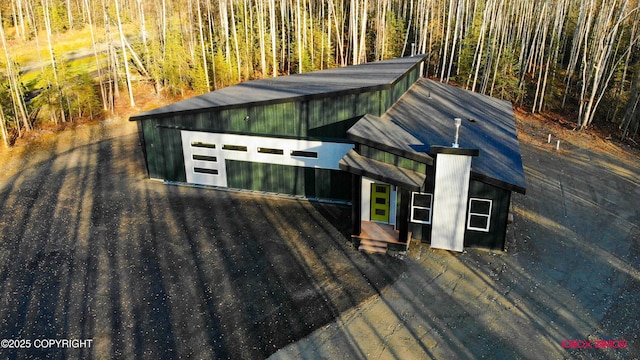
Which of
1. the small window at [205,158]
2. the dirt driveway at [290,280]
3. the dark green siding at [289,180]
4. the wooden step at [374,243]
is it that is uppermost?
the small window at [205,158]

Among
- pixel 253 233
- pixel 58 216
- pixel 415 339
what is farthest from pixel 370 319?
pixel 58 216

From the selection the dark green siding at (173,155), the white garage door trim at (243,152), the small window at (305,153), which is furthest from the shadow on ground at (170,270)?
the small window at (305,153)

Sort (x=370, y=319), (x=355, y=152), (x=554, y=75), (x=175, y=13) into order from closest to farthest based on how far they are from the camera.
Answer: (x=370, y=319)
(x=355, y=152)
(x=554, y=75)
(x=175, y=13)

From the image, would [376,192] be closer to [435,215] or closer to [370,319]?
[435,215]

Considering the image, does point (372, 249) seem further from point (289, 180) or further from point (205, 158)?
point (205, 158)

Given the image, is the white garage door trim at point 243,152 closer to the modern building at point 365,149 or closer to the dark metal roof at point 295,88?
the modern building at point 365,149

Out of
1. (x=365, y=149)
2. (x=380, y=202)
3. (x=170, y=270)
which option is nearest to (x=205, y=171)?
(x=170, y=270)
